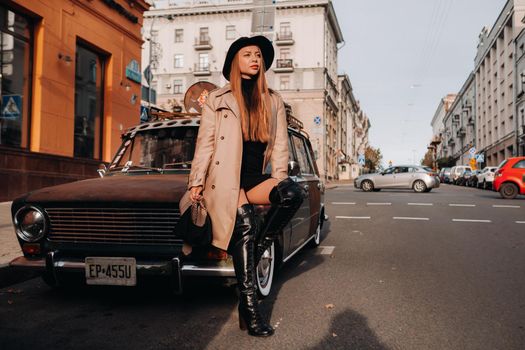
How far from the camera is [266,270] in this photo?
394 cm

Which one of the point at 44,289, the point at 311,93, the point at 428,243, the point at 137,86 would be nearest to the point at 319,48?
the point at 311,93

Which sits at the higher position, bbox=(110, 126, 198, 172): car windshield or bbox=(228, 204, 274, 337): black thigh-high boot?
bbox=(110, 126, 198, 172): car windshield

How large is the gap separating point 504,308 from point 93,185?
137 inches

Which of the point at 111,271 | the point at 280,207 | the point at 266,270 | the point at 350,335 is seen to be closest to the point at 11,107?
the point at 111,271

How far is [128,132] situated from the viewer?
5082 mm

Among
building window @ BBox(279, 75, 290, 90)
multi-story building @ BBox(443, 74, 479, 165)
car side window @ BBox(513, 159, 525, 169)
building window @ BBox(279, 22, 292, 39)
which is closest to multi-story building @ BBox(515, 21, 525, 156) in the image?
multi-story building @ BBox(443, 74, 479, 165)

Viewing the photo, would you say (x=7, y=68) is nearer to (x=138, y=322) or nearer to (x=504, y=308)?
(x=138, y=322)

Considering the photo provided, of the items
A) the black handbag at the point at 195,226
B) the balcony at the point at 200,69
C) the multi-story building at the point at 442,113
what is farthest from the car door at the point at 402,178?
the multi-story building at the point at 442,113

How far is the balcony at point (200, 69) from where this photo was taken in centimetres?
4956

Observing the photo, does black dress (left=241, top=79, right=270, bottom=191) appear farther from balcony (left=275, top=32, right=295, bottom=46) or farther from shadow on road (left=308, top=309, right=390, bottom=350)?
balcony (left=275, top=32, right=295, bottom=46)

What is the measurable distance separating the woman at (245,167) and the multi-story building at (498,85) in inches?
1661

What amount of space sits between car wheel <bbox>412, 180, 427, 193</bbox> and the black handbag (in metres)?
22.0

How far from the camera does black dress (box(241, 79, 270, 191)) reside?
317 centimetres

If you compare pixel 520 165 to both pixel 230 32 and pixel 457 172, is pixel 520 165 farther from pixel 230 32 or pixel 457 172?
pixel 230 32
